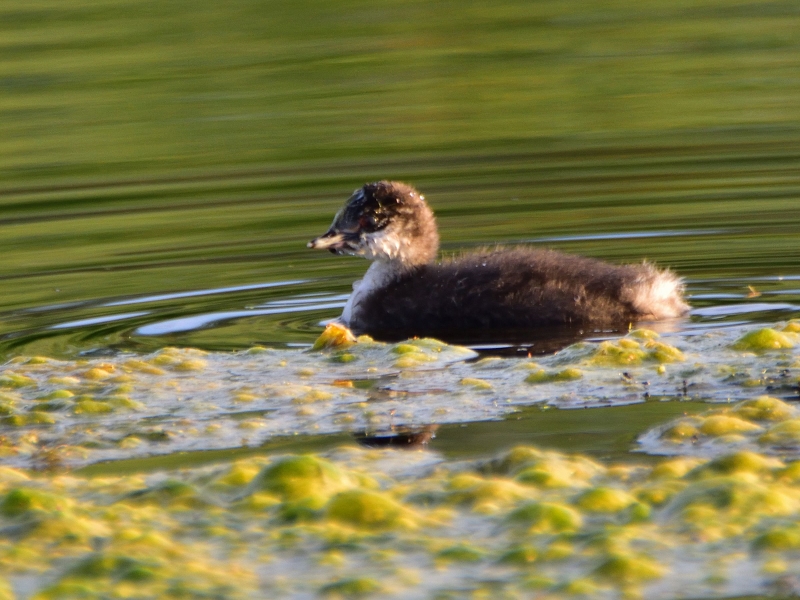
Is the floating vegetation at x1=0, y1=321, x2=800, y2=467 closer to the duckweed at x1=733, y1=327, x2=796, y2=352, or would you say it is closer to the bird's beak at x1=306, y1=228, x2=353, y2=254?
the duckweed at x1=733, y1=327, x2=796, y2=352

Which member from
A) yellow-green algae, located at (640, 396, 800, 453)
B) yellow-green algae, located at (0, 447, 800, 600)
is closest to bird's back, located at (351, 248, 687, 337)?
yellow-green algae, located at (640, 396, 800, 453)

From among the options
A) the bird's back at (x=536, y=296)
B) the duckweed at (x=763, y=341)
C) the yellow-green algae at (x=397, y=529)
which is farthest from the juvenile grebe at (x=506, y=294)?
the yellow-green algae at (x=397, y=529)

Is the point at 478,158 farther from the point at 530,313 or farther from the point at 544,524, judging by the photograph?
the point at 544,524

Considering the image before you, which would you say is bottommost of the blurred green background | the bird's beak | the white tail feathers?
the white tail feathers

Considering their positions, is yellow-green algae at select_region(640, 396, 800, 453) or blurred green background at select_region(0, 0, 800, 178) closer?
yellow-green algae at select_region(640, 396, 800, 453)

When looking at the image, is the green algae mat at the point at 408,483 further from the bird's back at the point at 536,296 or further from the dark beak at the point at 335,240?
the dark beak at the point at 335,240

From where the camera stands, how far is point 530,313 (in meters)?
7.36

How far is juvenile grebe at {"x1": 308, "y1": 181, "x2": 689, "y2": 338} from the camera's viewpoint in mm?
7359

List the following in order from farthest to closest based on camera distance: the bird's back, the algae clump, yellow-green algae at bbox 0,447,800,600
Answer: the bird's back, the algae clump, yellow-green algae at bbox 0,447,800,600

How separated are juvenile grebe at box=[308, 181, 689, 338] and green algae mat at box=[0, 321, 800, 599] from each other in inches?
44.3

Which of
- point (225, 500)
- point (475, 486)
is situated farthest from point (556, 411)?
point (225, 500)

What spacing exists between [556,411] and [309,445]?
921 mm

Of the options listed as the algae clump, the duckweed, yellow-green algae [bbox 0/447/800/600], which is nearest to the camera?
yellow-green algae [bbox 0/447/800/600]

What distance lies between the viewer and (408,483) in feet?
14.5
